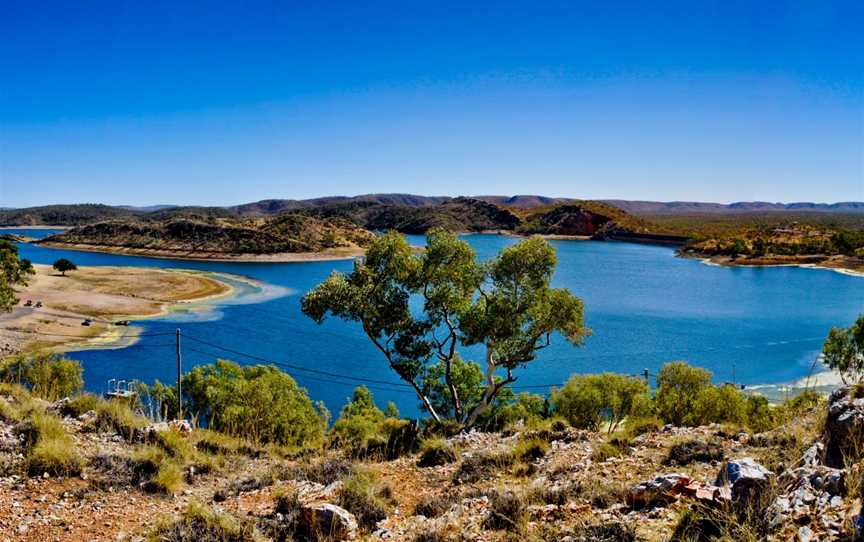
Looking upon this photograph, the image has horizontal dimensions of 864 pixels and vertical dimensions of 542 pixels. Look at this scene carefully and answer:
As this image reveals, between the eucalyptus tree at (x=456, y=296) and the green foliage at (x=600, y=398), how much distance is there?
6.68m

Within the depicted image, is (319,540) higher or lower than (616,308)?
higher

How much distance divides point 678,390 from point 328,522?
17256 mm

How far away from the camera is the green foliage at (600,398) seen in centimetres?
2009

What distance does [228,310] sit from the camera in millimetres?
58594

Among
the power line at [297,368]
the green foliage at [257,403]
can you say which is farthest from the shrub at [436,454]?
the power line at [297,368]

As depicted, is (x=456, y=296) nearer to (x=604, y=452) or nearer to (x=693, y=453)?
(x=604, y=452)

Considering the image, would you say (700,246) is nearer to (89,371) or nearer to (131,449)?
(89,371)

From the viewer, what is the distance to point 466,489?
25.1 feet

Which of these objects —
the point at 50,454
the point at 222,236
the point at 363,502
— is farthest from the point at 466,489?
the point at 222,236

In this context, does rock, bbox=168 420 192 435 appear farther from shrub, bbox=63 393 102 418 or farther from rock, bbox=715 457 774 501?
rock, bbox=715 457 774 501

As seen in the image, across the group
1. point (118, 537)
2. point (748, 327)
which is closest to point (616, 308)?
point (748, 327)

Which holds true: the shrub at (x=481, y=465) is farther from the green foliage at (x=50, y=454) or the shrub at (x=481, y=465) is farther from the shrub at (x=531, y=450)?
the green foliage at (x=50, y=454)

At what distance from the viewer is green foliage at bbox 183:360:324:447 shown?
18125 millimetres

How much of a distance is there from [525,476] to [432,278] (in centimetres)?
694
